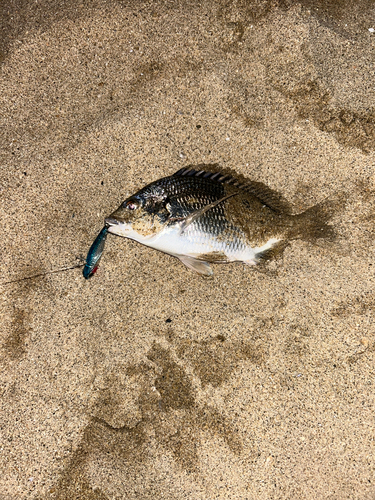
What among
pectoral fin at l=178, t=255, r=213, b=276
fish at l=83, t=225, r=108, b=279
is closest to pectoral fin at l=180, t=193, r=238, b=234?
pectoral fin at l=178, t=255, r=213, b=276

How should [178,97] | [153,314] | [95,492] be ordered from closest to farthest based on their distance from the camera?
[95,492] → [153,314] → [178,97]

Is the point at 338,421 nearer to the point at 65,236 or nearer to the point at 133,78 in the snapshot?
the point at 65,236

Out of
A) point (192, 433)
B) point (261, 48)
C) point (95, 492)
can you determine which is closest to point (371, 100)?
point (261, 48)

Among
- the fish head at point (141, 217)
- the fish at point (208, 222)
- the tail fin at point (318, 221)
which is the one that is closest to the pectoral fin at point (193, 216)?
the fish at point (208, 222)

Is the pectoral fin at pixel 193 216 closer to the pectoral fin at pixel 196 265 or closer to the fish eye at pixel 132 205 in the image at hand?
the pectoral fin at pixel 196 265

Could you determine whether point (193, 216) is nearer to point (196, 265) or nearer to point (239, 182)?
point (196, 265)

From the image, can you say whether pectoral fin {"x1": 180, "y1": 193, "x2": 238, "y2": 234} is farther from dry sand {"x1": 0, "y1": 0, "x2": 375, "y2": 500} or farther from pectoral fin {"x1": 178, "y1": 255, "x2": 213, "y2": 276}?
dry sand {"x1": 0, "y1": 0, "x2": 375, "y2": 500}
